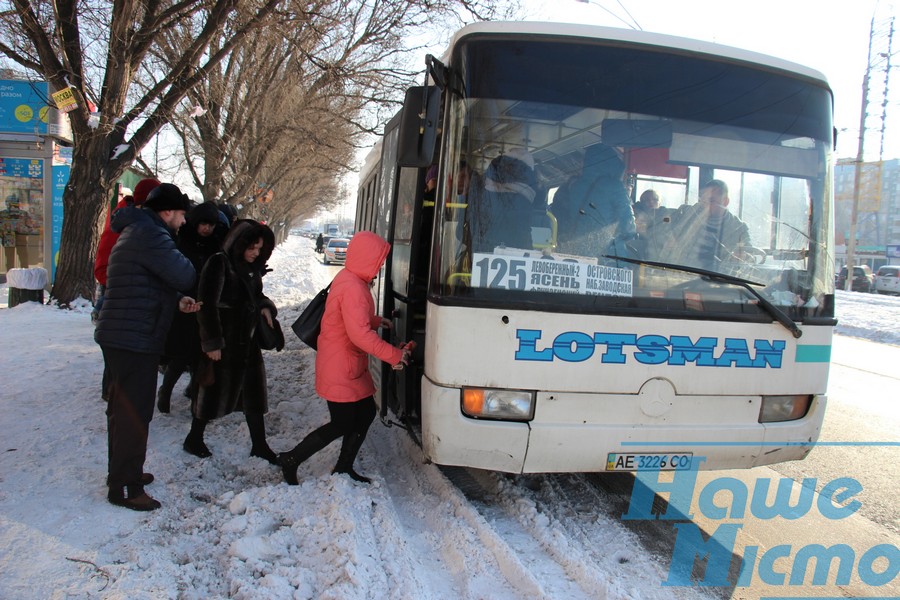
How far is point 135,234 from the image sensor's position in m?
3.56

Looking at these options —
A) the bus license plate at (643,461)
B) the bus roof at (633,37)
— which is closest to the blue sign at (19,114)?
the bus roof at (633,37)

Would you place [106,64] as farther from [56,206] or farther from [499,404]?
[499,404]

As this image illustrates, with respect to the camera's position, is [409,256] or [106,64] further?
[106,64]

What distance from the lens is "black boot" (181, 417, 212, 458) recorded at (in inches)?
179

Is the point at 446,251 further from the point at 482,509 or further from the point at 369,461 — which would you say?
the point at 369,461

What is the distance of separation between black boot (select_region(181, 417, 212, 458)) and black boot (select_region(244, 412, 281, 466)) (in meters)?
0.32

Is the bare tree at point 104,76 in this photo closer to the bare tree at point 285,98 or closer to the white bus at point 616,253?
the bare tree at point 285,98

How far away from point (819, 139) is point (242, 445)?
4600 mm

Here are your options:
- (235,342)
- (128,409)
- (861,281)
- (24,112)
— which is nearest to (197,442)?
(235,342)

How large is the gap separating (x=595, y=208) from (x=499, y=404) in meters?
1.26

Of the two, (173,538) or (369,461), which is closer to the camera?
(173,538)

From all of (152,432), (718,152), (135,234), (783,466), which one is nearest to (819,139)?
(718,152)

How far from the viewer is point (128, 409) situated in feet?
11.8

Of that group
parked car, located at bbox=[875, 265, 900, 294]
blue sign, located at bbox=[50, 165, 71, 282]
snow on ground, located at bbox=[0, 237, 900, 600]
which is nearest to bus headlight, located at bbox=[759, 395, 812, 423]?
snow on ground, located at bbox=[0, 237, 900, 600]
